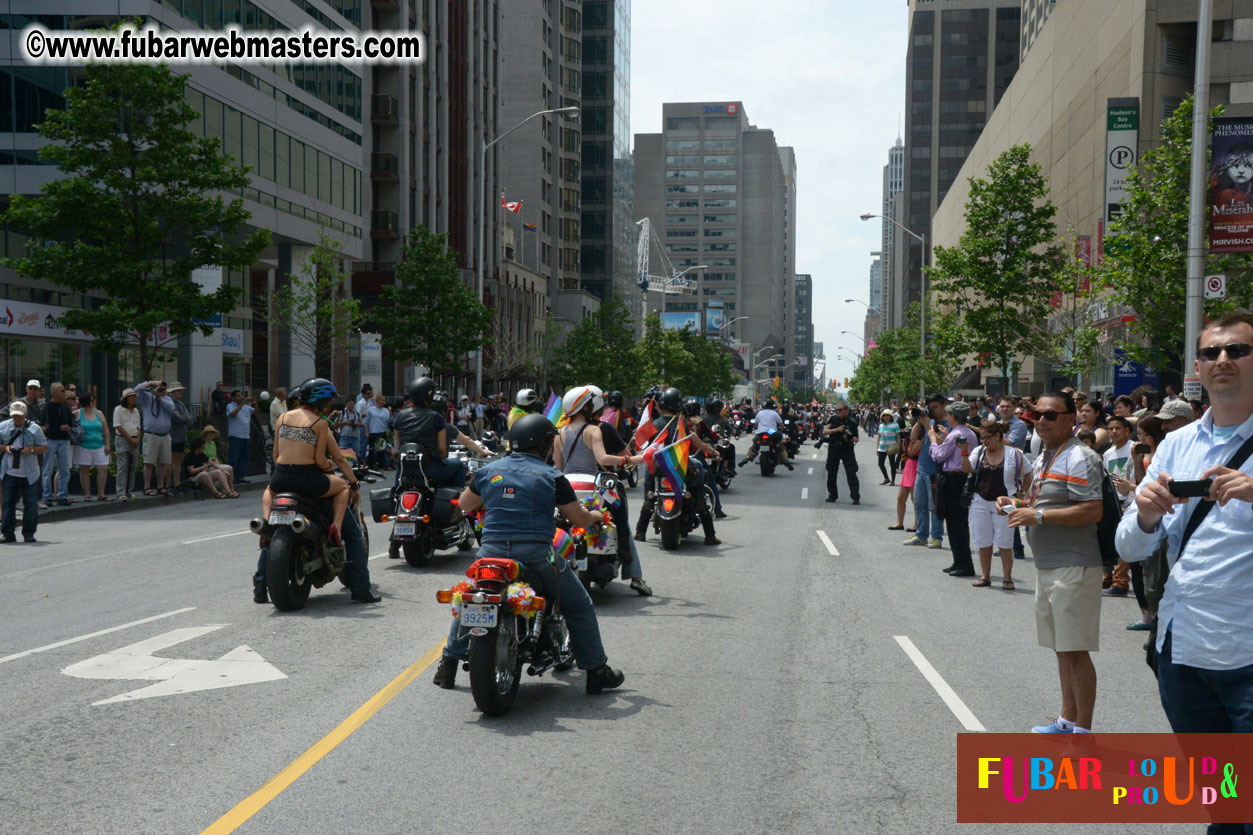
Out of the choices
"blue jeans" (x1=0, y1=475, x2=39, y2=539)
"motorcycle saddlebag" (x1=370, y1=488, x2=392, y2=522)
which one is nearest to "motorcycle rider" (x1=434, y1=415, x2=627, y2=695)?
"motorcycle saddlebag" (x1=370, y1=488, x2=392, y2=522)

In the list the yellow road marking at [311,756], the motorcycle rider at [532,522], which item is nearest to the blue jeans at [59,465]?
the yellow road marking at [311,756]

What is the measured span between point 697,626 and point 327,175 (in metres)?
37.5

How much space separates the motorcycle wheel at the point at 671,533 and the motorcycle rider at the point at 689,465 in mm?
411

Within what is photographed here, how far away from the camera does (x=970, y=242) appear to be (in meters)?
35.5

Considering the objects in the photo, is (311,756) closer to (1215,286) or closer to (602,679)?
(602,679)

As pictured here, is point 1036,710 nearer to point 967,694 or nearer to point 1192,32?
point 967,694

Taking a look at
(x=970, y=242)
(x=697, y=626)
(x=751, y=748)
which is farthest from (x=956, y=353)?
(x=751, y=748)

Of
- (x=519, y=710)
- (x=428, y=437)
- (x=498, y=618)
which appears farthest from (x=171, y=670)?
(x=428, y=437)

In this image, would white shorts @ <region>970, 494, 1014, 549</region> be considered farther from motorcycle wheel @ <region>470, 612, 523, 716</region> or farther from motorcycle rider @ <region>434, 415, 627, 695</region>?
motorcycle wheel @ <region>470, 612, 523, 716</region>

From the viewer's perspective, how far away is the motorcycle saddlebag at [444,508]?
1276cm

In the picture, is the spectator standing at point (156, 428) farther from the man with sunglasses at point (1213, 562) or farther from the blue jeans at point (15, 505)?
the man with sunglasses at point (1213, 562)

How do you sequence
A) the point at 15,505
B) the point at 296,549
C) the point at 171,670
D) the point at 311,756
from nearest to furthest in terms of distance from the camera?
1. the point at 311,756
2. the point at 171,670
3. the point at 296,549
4. the point at 15,505

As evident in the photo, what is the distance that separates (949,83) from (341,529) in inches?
5720

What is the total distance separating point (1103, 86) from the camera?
1789 inches
